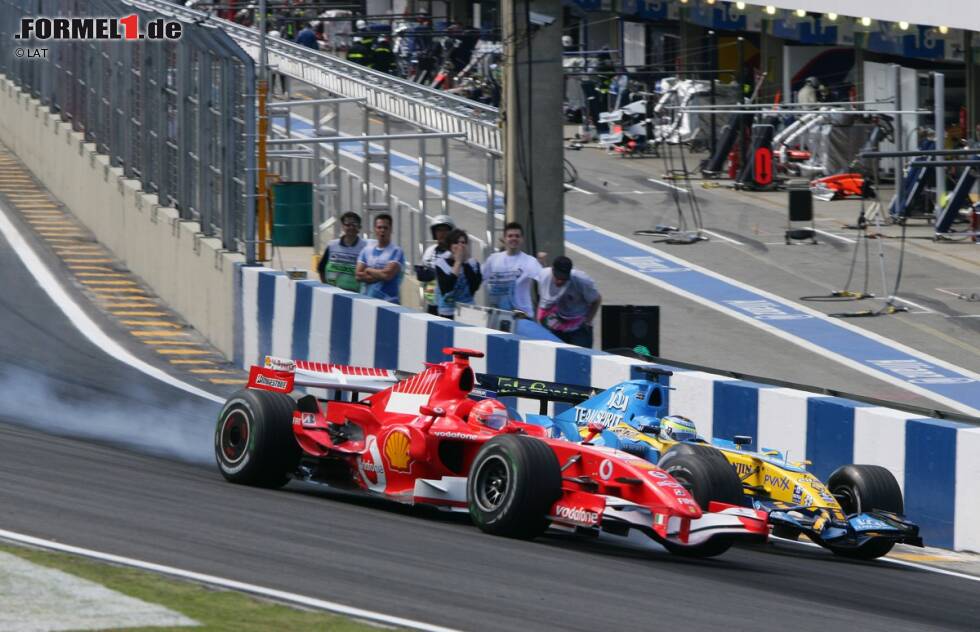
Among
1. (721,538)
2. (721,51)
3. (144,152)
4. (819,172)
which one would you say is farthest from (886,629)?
(721,51)

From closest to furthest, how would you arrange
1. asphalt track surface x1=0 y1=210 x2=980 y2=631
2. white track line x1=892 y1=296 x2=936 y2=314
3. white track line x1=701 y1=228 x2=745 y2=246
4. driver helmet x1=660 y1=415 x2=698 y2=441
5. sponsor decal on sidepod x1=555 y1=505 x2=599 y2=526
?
1. asphalt track surface x1=0 y1=210 x2=980 y2=631
2. sponsor decal on sidepod x1=555 y1=505 x2=599 y2=526
3. driver helmet x1=660 y1=415 x2=698 y2=441
4. white track line x1=892 y1=296 x2=936 y2=314
5. white track line x1=701 y1=228 x2=745 y2=246

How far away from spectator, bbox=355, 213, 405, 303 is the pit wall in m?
2.19

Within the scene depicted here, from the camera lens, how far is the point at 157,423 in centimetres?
1380

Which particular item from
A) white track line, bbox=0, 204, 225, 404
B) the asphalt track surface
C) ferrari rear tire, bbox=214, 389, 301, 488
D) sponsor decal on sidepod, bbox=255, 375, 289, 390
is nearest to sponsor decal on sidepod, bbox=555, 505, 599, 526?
the asphalt track surface

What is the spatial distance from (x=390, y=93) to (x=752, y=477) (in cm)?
1582

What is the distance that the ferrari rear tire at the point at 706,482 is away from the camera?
930cm

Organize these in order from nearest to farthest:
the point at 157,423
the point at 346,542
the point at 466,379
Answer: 1. the point at 346,542
2. the point at 466,379
3. the point at 157,423

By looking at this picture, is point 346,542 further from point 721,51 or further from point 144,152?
point 721,51

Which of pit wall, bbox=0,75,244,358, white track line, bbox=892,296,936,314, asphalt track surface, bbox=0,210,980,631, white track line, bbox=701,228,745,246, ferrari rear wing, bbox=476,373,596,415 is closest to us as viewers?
asphalt track surface, bbox=0,210,980,631

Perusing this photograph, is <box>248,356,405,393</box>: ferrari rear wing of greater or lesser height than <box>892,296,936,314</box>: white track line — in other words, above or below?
above

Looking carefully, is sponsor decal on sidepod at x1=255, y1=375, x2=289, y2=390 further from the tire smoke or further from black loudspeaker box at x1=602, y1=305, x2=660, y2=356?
black loudspeaker box at x1=602, y1=305, x2=660, y2=356

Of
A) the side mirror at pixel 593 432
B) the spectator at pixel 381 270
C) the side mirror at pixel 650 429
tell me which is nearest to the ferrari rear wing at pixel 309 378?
the side mirror at pixel 593 432

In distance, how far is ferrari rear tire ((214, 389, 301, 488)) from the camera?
10.6 metres

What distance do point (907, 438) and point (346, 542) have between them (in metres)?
3.87
